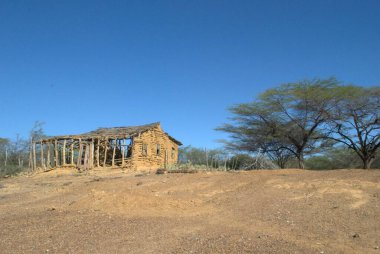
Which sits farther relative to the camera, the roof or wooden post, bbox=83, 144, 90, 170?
the roof

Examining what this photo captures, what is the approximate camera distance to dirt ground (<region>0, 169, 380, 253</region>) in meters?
6.96

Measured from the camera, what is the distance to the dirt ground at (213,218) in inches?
274

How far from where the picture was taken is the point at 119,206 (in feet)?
33.8

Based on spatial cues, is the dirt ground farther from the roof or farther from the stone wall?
the roof

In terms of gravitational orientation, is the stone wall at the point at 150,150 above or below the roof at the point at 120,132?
below

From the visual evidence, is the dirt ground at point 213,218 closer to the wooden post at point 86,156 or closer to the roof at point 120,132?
the wooden post at point 86,156

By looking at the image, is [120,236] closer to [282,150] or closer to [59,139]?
[59,139]

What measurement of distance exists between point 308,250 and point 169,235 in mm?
2599

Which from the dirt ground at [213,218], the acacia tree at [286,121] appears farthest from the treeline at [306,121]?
the dirt ground at [213,218]

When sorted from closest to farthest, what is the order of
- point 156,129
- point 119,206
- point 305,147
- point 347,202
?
1. point 347,202
2. point 119,206
3. point 156,129
4. point 305,147

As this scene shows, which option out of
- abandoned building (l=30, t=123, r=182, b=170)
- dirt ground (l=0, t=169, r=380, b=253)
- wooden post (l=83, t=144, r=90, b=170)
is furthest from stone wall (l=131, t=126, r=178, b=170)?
dirt ground (l=0, t=169, r=380, b=253)

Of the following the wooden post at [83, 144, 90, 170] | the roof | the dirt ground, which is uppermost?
the roof

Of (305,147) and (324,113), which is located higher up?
(324,113)

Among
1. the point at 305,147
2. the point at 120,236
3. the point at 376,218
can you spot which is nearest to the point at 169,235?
the point at 120,236
